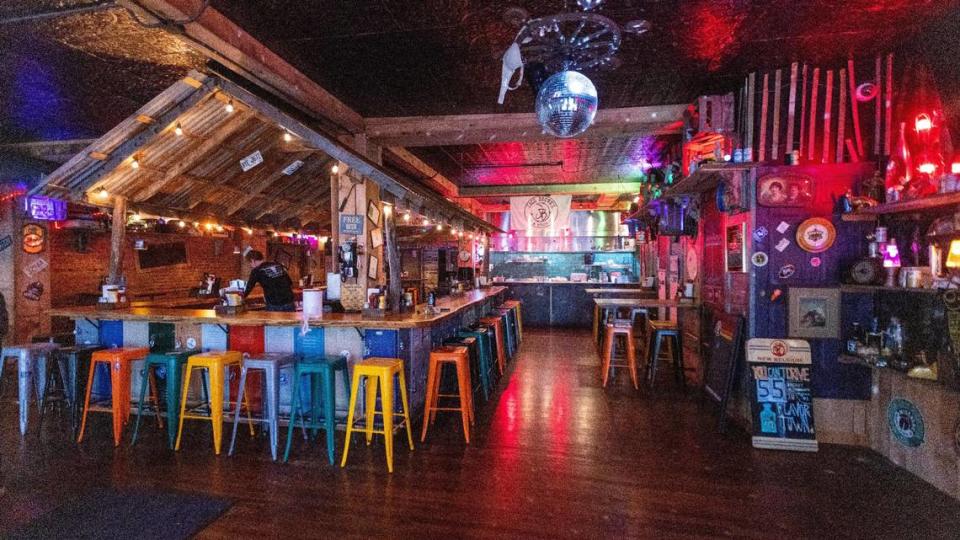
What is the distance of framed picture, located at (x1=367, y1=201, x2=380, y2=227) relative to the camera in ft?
18.0

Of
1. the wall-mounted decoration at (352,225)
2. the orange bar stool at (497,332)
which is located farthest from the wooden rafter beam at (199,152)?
the orange bar stool at (497,332)

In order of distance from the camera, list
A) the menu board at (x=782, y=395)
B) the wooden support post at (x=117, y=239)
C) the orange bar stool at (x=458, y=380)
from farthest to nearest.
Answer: the wooden support post at (x=117, y=239) → the orange bar stool at (x=458, y=380) → the menu board at (x=782, y=395)

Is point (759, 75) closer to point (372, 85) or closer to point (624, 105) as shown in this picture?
point (624, 105)

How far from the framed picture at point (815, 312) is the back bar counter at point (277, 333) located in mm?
3186

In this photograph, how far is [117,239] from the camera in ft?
18.8

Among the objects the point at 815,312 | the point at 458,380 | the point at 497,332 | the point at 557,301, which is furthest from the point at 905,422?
the point at 557,301

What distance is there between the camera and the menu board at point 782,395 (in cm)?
396

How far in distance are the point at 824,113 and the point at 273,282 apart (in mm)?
6078

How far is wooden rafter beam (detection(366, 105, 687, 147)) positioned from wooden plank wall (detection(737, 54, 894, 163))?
1.07 m

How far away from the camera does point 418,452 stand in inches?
153

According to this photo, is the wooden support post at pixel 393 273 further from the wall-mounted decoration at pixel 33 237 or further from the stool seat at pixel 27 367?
the wall-mounted decoration at pixel 33 237

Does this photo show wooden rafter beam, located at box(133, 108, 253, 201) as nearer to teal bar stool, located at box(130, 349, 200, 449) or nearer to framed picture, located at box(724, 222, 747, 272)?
teal bar stool, located at box(130, 349, 200, 449)

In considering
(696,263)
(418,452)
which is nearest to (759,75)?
(696,263)

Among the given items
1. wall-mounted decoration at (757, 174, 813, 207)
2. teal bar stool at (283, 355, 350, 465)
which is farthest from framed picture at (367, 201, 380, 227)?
wall-mounted decoration at (757, 174, 813, 207)
